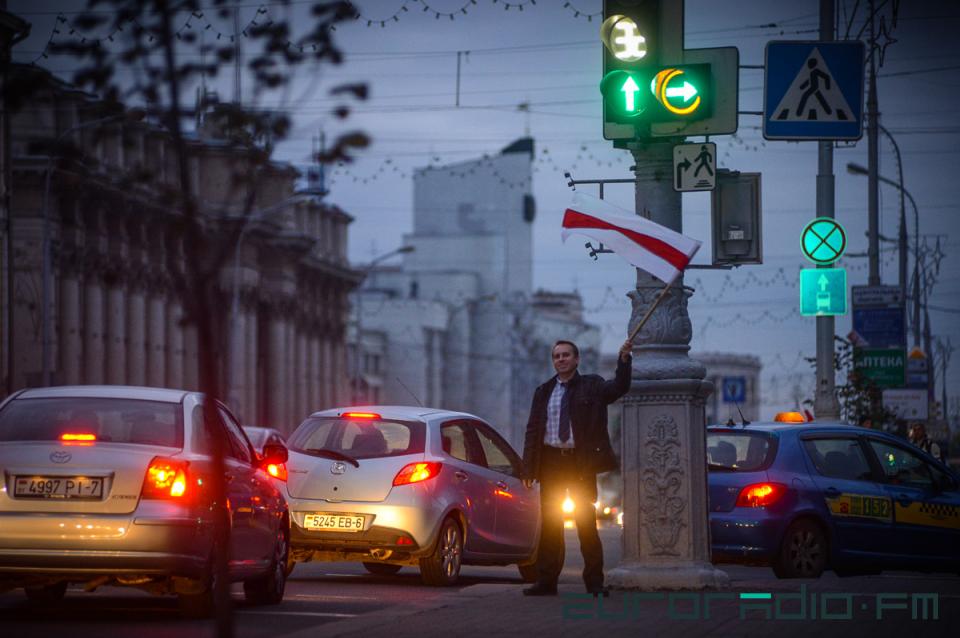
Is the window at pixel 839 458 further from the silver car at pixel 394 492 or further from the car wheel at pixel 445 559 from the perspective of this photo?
the car wheel at pixel 445 559

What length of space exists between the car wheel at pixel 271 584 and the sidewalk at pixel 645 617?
1.41 m

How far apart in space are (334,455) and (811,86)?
5.08m

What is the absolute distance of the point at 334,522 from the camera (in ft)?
53.7

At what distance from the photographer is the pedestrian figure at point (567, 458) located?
1341 centimetres

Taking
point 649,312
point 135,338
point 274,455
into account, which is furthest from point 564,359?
point 135,338

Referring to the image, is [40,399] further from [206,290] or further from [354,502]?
[206,290]

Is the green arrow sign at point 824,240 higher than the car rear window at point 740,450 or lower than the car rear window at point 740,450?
higher

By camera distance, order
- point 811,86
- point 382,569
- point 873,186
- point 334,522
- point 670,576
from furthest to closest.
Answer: point 873,186, point 382,569, point 811,86, point 334,522, point 670,576

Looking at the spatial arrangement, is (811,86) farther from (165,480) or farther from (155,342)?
(155,342)

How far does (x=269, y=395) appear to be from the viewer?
4188 inches

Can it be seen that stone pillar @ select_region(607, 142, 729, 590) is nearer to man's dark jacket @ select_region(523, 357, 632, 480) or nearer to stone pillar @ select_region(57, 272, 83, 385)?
man's dark jacket @ select_region(523, 357, 632, 480)

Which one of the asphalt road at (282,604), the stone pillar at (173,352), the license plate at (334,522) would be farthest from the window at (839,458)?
the stone pillar at (173,352)

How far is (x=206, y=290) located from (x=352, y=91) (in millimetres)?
1108

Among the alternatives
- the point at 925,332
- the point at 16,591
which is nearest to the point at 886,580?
the point at 16,591
